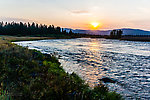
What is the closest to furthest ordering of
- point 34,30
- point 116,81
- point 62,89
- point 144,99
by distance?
point 62,89 < point 144,99 < point 116,81 < point 34,30

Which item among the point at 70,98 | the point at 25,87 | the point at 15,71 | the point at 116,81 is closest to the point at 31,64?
the point at 15,71

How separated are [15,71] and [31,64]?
1.97 m

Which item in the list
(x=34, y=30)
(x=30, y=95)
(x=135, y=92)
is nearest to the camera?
(x=30, y=95)

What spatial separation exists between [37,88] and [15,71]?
3186mm

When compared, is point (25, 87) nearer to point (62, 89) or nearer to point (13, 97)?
point (13, 97)

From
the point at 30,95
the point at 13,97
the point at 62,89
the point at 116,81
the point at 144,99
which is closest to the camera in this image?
the point at 13,97

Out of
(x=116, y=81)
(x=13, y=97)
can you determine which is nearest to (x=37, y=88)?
(x=13, y=97)

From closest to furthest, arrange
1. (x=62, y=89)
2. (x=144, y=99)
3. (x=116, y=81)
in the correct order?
(x=62, y=89) → (x=144, y=99) → (x=116, y=81)

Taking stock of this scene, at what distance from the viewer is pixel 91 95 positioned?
229 inches

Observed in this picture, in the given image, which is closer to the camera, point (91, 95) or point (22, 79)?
point (91, 95)

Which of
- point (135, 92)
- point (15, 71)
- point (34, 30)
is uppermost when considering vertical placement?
point (34, 30)

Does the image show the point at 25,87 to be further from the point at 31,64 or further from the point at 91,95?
the point at 31,64

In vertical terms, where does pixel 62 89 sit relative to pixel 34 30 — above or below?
below

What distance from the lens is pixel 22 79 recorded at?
7.28 meters
